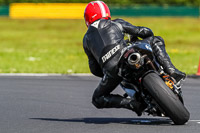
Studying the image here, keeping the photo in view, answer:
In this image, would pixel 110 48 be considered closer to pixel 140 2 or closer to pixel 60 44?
pixel 60 44

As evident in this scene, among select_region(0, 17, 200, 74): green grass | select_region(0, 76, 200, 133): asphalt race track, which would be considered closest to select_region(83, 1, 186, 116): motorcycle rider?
select_region(0, 76, 200, 133): asphalt race track

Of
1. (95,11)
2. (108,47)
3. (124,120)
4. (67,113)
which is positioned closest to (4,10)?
(67,113)

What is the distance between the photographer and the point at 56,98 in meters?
9.53

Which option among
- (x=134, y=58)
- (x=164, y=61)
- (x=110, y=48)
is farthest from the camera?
(x=164, y=61)

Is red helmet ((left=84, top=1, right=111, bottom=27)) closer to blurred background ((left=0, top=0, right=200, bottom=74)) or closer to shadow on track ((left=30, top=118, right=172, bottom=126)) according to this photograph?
shadow on track ((left=30, top=118, right=172, bottom=126))

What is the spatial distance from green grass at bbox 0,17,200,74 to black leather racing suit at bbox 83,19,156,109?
26.4ft

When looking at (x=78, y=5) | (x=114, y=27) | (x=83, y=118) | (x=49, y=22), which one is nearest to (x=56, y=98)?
(x=83, y=118)

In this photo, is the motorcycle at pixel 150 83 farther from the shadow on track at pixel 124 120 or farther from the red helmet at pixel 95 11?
the red helmet at pixel 95 11

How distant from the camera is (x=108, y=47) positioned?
21.0ft

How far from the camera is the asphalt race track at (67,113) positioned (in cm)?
630

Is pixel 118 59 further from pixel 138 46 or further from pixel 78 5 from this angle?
pixel 78 5

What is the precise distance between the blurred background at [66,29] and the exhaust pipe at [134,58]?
965cm

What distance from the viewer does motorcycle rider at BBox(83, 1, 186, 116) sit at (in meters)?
6.38

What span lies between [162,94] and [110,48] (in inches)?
35.1
